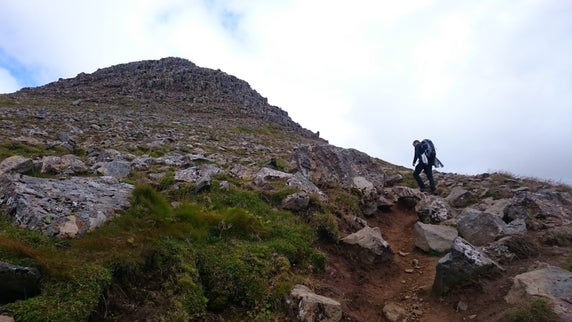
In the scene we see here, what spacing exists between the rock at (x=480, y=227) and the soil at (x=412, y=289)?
3.68 feet

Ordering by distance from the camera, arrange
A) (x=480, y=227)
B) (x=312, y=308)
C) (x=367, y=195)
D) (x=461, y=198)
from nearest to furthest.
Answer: (x=312, y=308), (x=480, y=227), (x=367, y=195), (x=461, y=198)

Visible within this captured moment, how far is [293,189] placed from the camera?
11.2m

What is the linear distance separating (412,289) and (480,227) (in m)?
3.14

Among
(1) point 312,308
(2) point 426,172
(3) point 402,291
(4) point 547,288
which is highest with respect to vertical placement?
(2) point 426,172

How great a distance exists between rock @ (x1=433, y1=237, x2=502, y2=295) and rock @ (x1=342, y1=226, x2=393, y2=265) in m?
1.64

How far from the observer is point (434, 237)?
35.0 ft

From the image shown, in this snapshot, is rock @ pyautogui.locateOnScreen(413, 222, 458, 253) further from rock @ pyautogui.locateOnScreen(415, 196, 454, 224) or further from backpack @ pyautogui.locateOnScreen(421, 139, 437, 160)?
backpack @ pyautogui.locateOnScreen(421, 139, 437, 160)

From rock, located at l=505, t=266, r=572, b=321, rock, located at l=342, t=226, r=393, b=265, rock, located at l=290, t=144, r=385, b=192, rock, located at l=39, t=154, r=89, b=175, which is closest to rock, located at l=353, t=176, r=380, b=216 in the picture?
rock, located at l=290, t=144, r=385, b=192

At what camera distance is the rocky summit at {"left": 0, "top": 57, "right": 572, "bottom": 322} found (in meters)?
5.95

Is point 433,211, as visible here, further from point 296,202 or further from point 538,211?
point 296,202

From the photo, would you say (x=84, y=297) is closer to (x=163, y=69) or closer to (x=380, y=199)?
(x=380, y=199)

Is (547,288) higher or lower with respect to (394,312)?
higher

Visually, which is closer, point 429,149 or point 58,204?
point 58,204

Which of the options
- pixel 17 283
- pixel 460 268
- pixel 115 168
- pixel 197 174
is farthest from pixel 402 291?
pixel 115 168
